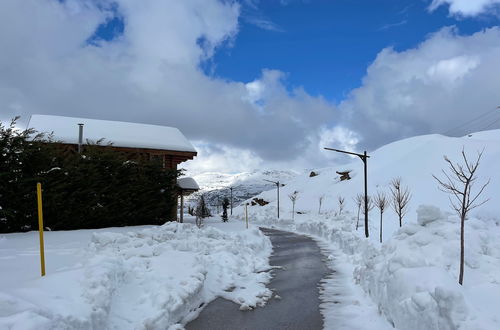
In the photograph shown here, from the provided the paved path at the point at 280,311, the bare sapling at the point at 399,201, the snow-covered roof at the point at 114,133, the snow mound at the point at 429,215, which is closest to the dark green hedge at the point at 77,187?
the snow-covered roof at the point at 114,133

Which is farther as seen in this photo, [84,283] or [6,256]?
[6,256]

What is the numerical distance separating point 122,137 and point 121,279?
61.1 feet

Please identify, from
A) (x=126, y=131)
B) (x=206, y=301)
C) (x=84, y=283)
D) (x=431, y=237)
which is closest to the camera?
(x=84, y=283)

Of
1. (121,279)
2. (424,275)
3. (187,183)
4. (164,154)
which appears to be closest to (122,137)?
(164,154)

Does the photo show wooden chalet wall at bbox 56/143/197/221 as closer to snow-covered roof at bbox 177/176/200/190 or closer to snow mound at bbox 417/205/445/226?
snow-covered roof at bbox 177/176/200/190

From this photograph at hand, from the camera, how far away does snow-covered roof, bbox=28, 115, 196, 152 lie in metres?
23.2

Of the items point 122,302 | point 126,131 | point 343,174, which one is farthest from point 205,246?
point 343,174

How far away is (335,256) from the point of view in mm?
16234

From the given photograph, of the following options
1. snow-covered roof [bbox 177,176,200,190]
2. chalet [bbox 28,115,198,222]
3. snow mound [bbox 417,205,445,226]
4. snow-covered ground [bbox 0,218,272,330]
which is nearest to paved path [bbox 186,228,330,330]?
snow-covered ground [bbox 0,218,272,330]

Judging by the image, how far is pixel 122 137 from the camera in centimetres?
2439

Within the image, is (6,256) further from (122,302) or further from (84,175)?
(84,175)

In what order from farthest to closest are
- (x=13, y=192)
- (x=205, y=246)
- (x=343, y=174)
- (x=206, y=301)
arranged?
(x=343, y=174) → (x=13, y=192) → (x=205, y=246) → (x=206, y=301)

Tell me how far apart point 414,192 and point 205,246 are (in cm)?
3995

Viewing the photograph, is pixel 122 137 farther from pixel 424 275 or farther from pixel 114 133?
pixel 424 275
